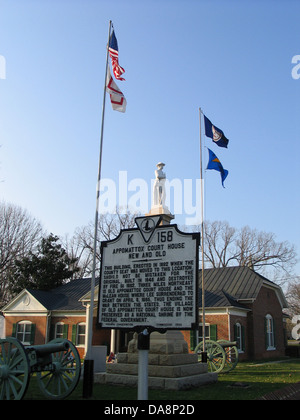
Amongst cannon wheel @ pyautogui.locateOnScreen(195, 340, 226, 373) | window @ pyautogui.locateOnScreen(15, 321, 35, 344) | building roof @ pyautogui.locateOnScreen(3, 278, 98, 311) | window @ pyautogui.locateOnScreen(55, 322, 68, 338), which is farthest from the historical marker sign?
window @ pyautogui.locateOnScreen(15, 321, 35, 344)

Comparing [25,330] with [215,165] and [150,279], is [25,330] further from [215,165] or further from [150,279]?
[150,279]

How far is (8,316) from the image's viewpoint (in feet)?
92.2

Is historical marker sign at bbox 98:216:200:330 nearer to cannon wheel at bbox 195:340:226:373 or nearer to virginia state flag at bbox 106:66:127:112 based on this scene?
virginia state flag at bbox 106:66:127:112

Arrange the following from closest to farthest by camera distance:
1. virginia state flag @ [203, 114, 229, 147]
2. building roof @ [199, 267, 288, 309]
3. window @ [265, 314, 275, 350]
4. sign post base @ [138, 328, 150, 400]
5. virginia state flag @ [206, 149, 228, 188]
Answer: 1. sign post base @ [138, 328, 150, 400]
2. virginia state flag @ [206, 149, 228, 188]
3. virginia state flag @ [203, 114, 229, 147]
4. building roof @ [199, 267, 288, 309]
5. window @ [265, 314, 275, 350]

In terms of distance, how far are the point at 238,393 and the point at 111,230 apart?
1312 inches

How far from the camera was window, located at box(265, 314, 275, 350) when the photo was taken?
26.4 metres

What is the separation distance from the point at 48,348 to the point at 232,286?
1951 centimetres

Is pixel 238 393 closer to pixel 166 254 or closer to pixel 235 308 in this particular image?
pixel 166 254

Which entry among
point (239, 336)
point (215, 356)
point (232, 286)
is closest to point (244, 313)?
point (239, 336)

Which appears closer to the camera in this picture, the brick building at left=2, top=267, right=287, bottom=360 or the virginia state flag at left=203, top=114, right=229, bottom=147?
the virginia state flag at left=203, top=114, right=229, bottom=147

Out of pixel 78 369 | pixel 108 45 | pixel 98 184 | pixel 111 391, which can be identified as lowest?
pixel 111 391

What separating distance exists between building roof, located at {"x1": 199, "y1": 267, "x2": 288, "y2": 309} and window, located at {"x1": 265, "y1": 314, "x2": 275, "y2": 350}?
226 cm

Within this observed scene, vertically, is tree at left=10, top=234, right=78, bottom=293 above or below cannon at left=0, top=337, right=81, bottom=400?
above

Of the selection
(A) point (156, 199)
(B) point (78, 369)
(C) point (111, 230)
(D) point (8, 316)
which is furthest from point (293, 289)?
(B) point (78, 369)
